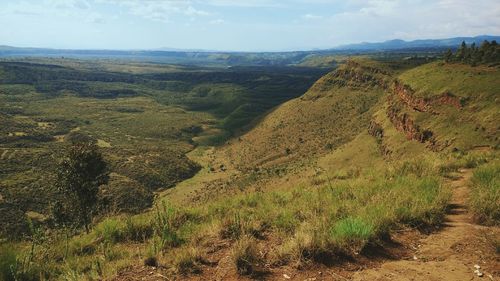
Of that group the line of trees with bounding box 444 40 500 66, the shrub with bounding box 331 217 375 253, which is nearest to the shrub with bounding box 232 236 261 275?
the shrub with bounding box 331 217 375 253

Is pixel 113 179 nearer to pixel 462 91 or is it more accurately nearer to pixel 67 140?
pixel 67 140

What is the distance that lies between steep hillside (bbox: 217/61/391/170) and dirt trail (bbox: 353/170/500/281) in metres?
76.2

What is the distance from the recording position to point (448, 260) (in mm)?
6059

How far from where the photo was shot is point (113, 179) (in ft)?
280

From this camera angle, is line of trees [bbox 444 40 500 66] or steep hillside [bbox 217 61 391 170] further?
steep hillside [bbox 217 61 391 170]

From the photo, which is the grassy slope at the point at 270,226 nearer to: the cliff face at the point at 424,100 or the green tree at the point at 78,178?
the green tree at the point at 78,178

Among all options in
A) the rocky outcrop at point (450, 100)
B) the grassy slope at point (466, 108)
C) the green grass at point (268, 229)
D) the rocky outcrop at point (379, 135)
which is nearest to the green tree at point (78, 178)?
the green grass at point (268, 229)

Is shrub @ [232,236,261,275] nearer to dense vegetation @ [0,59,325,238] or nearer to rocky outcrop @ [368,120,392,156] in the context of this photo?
dense vegetation @ [0,59,325,238]

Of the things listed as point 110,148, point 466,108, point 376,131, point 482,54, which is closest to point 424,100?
point 466,108

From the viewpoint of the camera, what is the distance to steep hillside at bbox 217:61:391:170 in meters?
94.1

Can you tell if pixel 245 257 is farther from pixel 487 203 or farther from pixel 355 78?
pixel 355 78

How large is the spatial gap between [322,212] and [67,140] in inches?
5411

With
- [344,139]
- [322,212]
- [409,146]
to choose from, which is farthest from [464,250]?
[344,139]

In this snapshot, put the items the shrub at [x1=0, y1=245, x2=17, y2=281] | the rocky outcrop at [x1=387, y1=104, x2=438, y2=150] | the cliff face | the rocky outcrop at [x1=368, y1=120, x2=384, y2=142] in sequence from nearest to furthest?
1. the shrub at [x1=0, y1=245, x2=17, y2=281]
2. the rocky outcrop at [x1=387, y1=104, x2=438, y2=150]
3. the cliff face
4. the rocky outcrop at [x1=368, y1=120, x2=384, y2=142]
